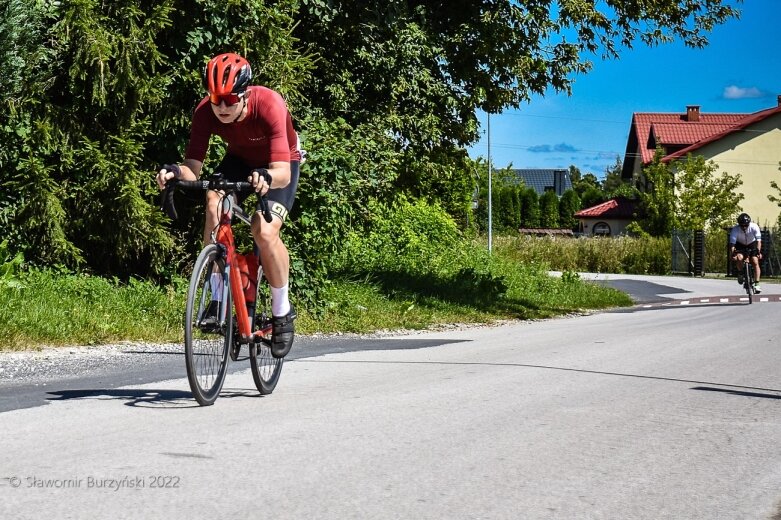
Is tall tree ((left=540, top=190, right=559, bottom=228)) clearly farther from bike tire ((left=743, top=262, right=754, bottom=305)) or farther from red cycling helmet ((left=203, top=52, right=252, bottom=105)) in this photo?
red cycling helmet ((left=203, top=52, right=252, bottom=105))

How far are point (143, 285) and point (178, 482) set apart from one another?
318 inches

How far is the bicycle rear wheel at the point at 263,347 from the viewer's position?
20.8 feet

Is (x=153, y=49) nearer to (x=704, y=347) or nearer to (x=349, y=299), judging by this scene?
(x=349, y=299)

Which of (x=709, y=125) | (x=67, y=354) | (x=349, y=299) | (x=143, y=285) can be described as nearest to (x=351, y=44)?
(x=349, y=299)

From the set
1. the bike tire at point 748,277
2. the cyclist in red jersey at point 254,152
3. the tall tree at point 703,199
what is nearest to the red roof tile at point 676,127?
the tall tree at point 703,199

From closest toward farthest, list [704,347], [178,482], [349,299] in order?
1. [178,482]
2. [704,347]
3. [349,299]

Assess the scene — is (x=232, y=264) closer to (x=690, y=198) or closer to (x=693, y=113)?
(x=690, y=198)

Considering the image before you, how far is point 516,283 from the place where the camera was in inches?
911

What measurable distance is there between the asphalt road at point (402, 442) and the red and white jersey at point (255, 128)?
59.2 inches

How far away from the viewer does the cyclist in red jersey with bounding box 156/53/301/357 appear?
5.75 m

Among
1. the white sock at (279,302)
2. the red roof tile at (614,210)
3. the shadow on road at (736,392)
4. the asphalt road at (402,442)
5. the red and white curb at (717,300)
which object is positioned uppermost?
the red roof tile at (614,210)

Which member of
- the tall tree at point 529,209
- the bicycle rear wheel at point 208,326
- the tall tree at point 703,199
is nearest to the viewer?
the bicycle rear wheel at point 208,326

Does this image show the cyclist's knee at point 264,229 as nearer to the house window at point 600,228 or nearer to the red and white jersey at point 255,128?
the red and white jersey at point 255,128

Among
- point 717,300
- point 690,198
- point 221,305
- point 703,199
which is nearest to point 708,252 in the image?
point 690,198
